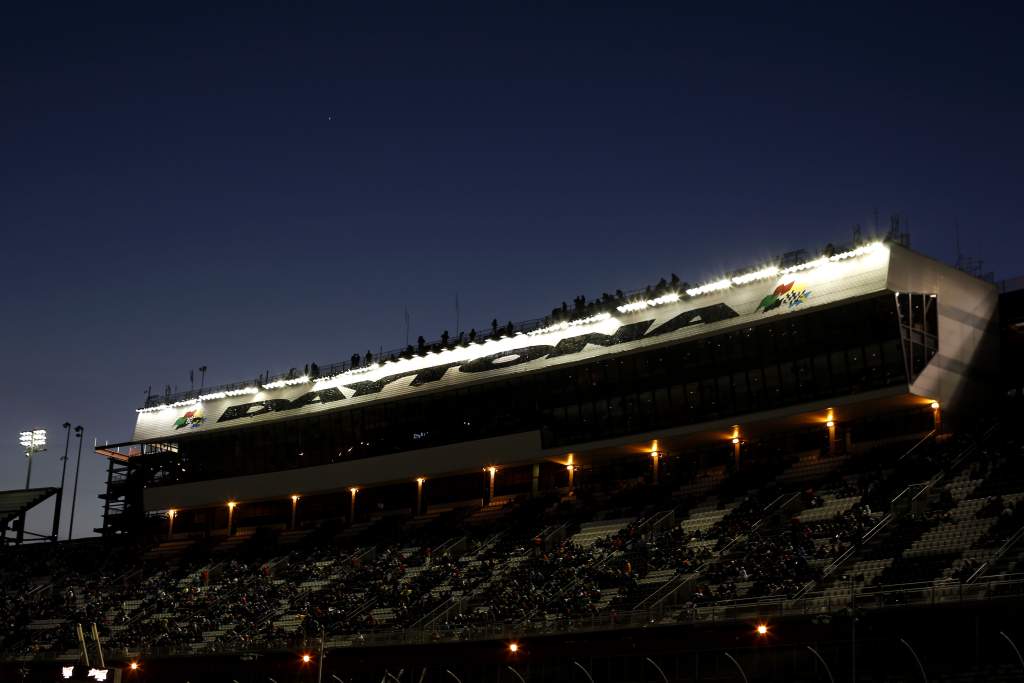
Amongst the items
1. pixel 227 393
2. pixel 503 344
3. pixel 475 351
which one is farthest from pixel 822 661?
pixel 227 393

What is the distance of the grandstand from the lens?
54656 millimetres

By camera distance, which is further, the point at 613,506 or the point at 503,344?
the point at 503,344

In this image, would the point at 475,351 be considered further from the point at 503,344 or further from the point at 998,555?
the point at 998,555

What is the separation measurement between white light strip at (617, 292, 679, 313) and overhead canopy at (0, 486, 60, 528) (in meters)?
56.6

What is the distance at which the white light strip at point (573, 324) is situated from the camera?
80.2 m

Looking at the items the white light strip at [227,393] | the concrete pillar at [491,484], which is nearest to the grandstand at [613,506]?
the concrete pillar at [491,484]

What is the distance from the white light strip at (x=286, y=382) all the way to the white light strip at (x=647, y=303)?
27.8m

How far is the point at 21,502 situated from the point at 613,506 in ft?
186

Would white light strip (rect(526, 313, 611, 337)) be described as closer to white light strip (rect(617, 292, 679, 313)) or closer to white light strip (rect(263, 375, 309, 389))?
white light strip (rect(617, 292, 679, 313))

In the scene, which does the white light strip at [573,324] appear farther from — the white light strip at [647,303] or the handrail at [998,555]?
the handrail at [998,555]

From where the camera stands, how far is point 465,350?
288ft

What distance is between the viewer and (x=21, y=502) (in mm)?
109750

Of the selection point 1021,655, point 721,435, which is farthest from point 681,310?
point 1021,655

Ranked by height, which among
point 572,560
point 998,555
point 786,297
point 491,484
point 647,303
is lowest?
point 572,560
